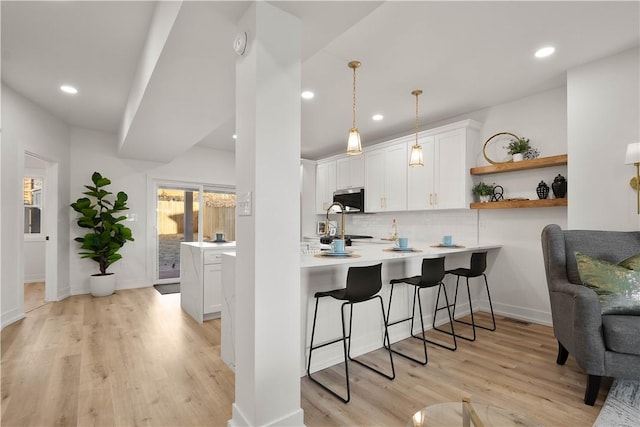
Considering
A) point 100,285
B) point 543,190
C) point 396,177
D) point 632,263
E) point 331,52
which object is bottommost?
point 100,285

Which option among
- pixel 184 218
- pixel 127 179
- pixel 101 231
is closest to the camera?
pixel 101 231

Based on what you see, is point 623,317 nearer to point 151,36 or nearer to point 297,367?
point 297,367

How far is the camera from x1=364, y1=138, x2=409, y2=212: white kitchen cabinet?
4785 mm

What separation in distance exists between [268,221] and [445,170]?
3.29 meters

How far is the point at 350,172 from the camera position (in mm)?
5734

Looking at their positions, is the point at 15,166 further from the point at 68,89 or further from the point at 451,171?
the point at 451,171

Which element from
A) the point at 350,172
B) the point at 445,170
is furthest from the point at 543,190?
the point at 350,172

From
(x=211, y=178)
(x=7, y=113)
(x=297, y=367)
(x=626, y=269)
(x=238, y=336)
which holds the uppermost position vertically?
(x=7, y=113)

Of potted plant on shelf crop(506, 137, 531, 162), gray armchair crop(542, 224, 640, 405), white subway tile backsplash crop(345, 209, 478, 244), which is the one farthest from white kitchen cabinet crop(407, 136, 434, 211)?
gray armchair crop(542, 224, 640, 405)

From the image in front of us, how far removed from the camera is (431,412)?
126 cm

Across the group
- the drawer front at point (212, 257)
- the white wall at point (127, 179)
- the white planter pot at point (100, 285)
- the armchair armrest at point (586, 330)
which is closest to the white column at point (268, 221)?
the armchair armrest at point (586, 330)

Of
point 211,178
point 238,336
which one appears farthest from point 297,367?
point 211,178

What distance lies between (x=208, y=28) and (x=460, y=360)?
10.0 feet

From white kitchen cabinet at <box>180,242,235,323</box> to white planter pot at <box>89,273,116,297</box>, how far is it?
6.54 feet
